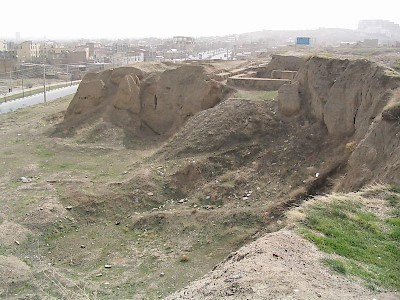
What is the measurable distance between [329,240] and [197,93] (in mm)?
17915

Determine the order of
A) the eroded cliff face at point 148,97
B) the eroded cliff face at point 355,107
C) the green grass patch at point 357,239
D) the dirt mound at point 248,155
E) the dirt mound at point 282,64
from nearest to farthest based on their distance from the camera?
the green grass patch at point 357,239, the eroded cliff face at point 355,107, the dirt mound at point 248,155, the eroded cliff face at point 148,97, the dirt mound at point 282,64

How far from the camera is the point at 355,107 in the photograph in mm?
17062

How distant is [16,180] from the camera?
782 inches

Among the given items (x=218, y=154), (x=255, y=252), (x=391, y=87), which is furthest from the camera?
(x=218, y=154)

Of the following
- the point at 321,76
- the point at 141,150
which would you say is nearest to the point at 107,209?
the point at 141,150

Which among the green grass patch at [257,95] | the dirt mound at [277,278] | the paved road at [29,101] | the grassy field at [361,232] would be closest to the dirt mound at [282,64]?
the green grass patch at [257,95]

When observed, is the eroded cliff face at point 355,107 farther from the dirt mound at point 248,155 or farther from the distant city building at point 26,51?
the distant city building at point 26,51

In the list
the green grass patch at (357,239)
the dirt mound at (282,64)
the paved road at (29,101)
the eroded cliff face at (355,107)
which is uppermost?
the dirt mound at (282,64)

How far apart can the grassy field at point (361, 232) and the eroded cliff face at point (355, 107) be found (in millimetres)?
1364

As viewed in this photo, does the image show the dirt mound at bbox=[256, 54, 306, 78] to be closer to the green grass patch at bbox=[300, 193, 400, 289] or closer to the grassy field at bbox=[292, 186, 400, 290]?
the grassy field at bbox=[292, 186, 400, 290]

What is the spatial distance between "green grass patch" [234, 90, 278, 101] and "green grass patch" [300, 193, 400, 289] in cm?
1183

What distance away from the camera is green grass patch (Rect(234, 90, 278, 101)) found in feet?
71.8

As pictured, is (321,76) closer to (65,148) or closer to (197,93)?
(197,93)

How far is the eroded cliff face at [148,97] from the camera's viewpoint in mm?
25766
